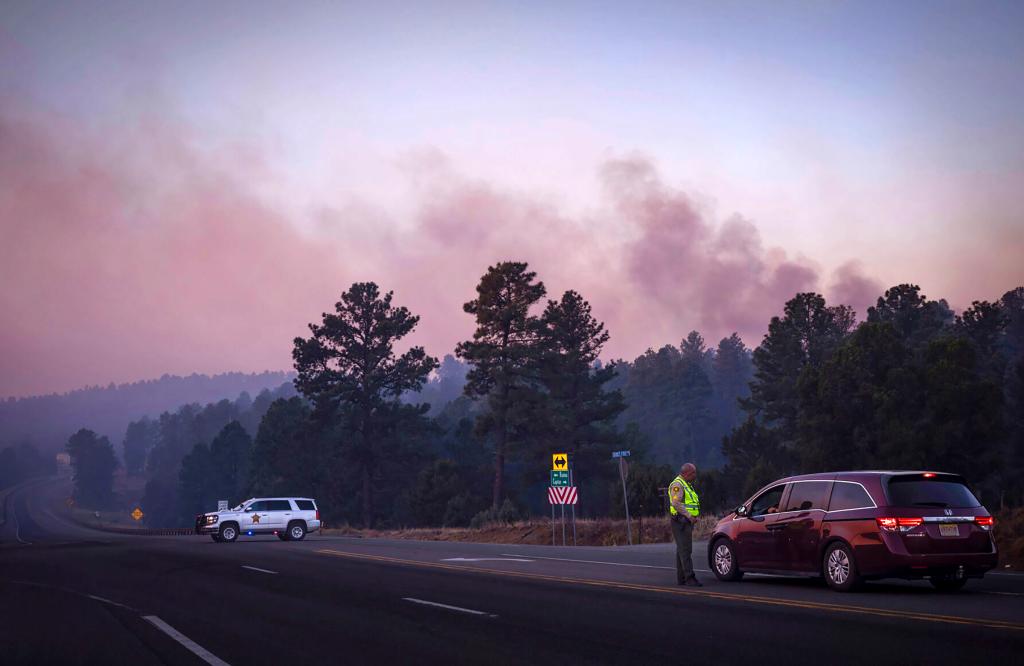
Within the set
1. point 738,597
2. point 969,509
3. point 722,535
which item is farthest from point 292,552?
point 969,509

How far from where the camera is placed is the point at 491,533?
44.7m

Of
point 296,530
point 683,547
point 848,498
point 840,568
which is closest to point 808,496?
point 848,498

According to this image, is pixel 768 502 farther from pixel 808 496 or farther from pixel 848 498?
pixel 848 498

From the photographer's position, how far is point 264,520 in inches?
1603

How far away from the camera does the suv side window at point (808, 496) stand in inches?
573

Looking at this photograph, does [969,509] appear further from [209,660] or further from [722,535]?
[209,660]

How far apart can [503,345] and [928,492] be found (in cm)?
5851

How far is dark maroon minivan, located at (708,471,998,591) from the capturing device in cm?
1320

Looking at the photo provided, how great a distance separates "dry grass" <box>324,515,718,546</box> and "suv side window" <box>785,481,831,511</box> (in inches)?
638

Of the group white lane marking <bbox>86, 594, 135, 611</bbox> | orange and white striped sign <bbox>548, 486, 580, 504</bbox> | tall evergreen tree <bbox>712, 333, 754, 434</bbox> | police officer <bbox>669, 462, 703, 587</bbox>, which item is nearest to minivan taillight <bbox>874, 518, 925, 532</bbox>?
police officer <bbox>669, 462, 703, 587</bbox>

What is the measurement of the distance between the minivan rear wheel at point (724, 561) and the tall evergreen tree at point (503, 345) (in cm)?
5410

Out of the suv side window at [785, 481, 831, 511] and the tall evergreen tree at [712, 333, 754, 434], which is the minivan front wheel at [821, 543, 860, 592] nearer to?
the suv side window at [785, 481, 831, 511]

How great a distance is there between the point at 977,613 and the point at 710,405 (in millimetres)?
157366

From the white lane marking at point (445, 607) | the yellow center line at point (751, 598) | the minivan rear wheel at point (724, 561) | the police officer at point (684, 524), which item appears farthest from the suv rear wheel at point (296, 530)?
the police officer at point (684, 524)
